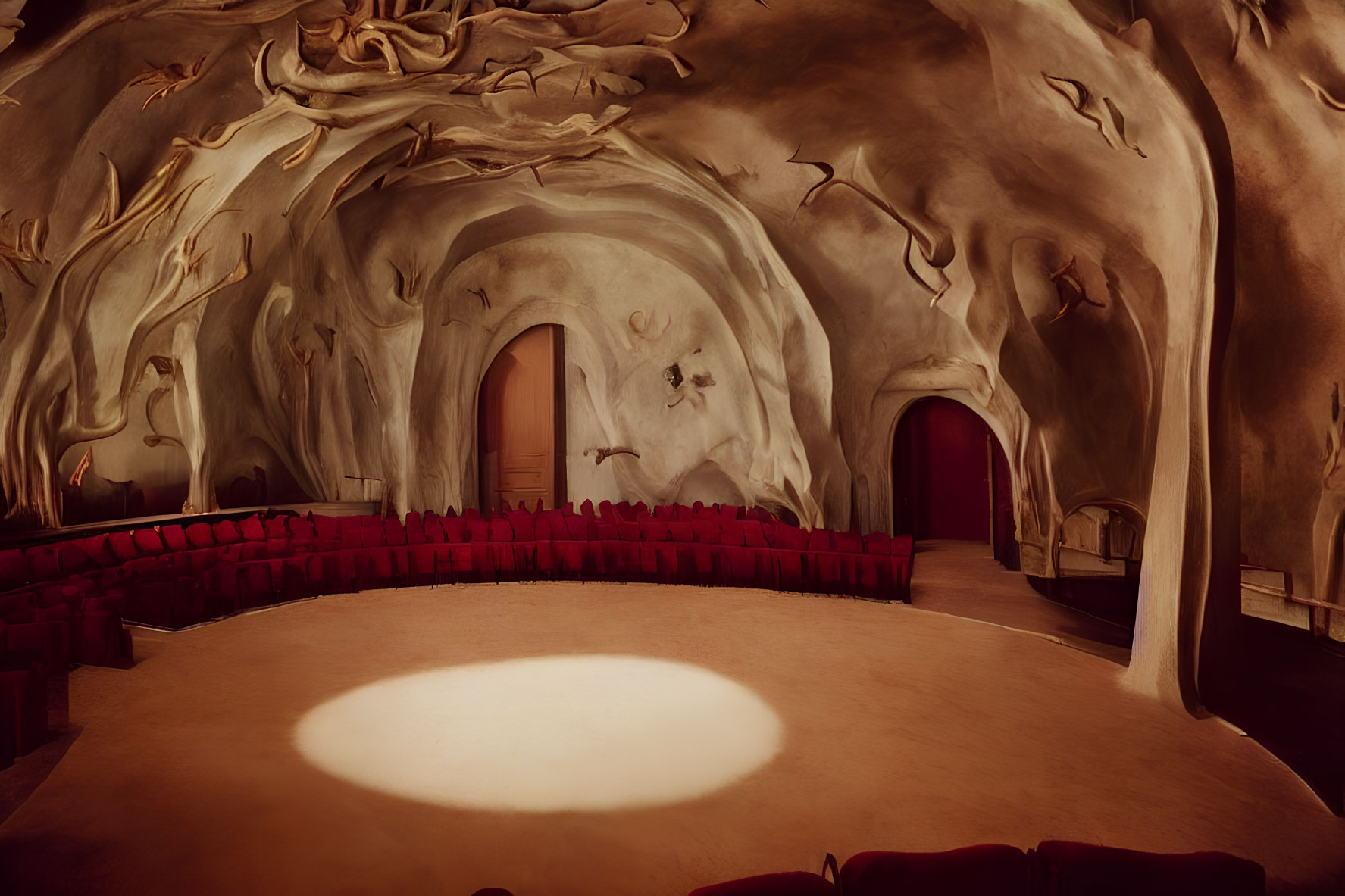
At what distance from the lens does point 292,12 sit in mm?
9383

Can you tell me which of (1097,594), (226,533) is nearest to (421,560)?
(226,533)

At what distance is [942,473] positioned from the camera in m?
16.8

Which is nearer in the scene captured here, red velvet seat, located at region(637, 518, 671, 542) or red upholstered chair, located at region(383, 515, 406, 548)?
red upholstered chair, located at region(383, 515, 406, 548)

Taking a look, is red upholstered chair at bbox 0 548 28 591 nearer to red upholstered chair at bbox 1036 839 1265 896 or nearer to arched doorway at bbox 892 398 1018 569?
red upholstered chair at bbox 1036 839 1265 896

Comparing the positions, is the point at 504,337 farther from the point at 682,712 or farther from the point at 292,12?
the point at 682,712

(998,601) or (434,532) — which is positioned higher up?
(434,532)

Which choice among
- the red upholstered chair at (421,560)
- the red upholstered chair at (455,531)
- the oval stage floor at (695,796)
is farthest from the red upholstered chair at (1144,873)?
the red upholstered chair at (455,531)

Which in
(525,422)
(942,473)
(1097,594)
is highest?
(525,422)

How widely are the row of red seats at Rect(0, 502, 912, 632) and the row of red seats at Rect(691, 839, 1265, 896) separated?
322 inches

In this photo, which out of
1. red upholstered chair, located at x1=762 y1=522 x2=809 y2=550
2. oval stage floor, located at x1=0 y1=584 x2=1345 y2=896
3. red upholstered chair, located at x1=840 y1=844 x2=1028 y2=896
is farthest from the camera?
red upholstered chair, located at x1=762 y1=522 x2=809 y2=550

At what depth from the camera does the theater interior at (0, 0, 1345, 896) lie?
4789 millimetres

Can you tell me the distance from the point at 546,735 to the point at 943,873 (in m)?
3.68

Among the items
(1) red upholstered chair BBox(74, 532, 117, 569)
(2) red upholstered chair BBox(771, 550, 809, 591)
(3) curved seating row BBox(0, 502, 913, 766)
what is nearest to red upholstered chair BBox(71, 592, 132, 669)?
(3) curved seating row BBox(0, 502, 913, 766)

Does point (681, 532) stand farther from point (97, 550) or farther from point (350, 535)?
point (97, 550)
